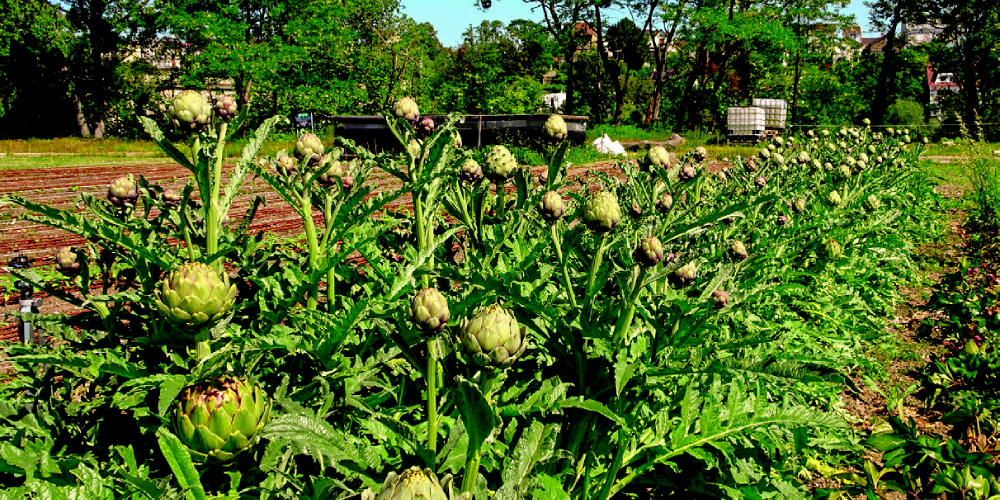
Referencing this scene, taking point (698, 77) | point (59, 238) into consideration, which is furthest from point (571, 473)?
point (698, 77)

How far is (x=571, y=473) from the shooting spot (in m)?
1.29

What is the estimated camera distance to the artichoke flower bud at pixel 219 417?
0.84m

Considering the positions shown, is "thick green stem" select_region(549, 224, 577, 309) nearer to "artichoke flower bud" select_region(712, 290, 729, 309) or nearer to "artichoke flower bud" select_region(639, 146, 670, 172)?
"artichoke flower bud" select_region(712, 290, 729, 309)

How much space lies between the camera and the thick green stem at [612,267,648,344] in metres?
1.22

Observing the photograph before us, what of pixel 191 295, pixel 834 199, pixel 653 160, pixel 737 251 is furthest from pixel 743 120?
pixel 191 295

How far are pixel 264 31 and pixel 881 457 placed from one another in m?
19.3

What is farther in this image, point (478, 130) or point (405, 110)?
point (478, 130)

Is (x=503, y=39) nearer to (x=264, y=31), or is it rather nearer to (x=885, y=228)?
(x=264, y=31)

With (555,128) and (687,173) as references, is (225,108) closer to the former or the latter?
(555,128)

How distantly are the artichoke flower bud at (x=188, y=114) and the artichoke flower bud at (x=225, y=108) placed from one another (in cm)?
7

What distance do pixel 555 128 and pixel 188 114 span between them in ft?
2.92

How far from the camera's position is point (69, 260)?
1.24 metres

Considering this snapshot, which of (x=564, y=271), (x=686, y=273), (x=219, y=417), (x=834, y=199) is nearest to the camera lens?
(x=219, y=417)

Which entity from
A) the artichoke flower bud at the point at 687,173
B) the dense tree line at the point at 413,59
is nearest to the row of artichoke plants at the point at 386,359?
the artichoke flower bud at the point at 687,173
